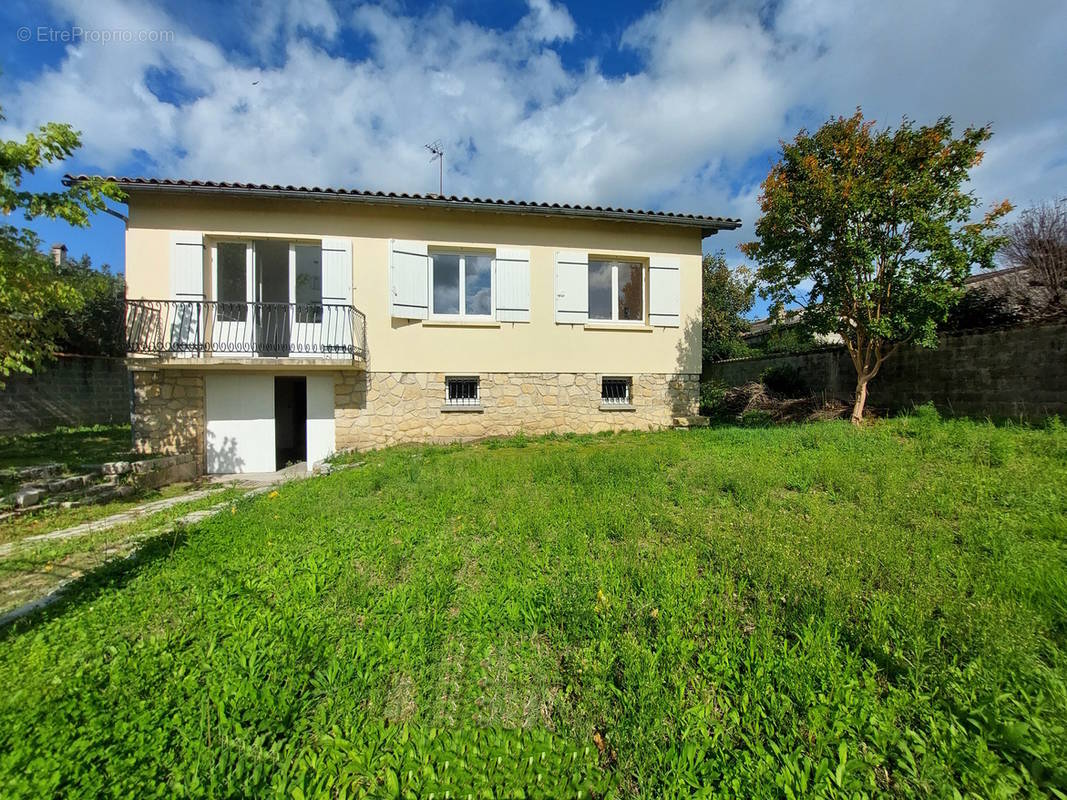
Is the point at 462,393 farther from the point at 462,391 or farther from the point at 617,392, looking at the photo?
the point at 617,392

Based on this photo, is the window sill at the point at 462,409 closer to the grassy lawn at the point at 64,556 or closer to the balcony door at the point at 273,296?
the balcony door at the point at 273,296

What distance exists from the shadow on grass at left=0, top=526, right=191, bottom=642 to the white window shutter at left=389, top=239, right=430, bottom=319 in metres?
5.75

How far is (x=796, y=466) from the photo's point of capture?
16.6 feet

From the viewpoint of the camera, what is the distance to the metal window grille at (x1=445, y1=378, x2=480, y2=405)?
923 centimetres

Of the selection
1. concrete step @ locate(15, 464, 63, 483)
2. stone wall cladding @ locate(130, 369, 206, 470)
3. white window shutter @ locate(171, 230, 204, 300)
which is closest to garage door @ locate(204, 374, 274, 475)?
stone wall cladding @ locate(130, 369, 206, 470)

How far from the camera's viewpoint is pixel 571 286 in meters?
9.41

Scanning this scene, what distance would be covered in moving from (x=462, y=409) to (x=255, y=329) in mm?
4153

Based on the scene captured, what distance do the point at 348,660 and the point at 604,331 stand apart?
8.36 meters

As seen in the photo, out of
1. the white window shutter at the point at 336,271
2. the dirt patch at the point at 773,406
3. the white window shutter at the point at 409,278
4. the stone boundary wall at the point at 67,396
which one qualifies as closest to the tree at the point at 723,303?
the dirt patch at the point at 773,406

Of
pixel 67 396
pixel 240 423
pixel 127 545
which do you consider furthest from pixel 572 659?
pixel 67 396

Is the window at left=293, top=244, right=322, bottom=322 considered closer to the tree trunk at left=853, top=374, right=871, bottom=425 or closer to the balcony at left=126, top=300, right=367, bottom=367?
the balcony at left=126, top=300, right=367, bottom=367

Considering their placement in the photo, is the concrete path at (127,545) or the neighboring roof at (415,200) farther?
the neighboring roof at (415,200)

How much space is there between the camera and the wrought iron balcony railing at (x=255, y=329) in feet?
25.7

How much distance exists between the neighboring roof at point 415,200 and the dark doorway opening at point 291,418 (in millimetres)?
3764
